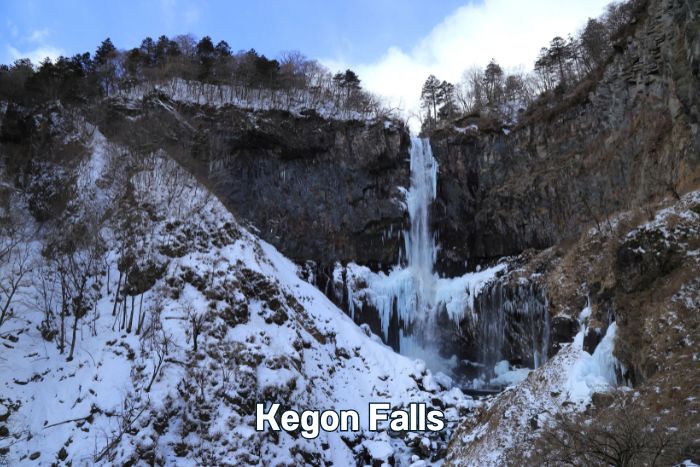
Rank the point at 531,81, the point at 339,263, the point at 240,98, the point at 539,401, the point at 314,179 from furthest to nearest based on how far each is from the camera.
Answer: the point at 531,81, the point at 240,98, the point at 314,179, the point at 339,263, the point at 539,401

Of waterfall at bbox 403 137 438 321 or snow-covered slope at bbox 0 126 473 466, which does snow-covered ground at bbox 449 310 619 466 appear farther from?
waterfall at bbox 403 137 438 321

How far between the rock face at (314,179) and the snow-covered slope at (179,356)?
6.51 metres

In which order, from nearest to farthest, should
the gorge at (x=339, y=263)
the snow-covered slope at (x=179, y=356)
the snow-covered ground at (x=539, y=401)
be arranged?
1. the snow-covered ground at (x=539, y=401)
2. the gorge at (x=339, y=263)
3. the snow-covered slope at (x=179, y=356)

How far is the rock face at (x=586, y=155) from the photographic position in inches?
750

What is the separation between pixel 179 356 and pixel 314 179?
18.3 meters

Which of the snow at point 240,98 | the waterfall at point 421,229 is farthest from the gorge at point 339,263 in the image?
the snow at point 240,98

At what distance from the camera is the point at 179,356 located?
606 inches

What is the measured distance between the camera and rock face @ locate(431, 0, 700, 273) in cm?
1905

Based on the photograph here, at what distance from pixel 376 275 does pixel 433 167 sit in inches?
338

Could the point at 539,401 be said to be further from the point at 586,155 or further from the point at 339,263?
the point at 339,263

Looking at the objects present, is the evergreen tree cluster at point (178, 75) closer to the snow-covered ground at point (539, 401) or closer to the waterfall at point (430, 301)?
the waterfall at point (430, 301)

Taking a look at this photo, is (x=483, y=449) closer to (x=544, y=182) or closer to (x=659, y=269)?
(x=659, y=269)

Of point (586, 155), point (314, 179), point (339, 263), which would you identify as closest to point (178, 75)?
point (314, 179)

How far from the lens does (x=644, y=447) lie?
6145 mm
